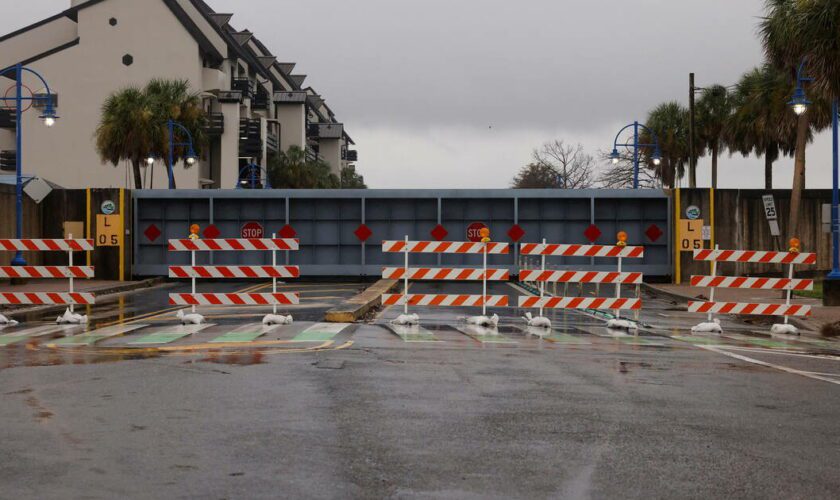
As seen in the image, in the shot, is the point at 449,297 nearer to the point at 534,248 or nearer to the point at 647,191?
the point at 534,248

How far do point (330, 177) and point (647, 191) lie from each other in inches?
2600

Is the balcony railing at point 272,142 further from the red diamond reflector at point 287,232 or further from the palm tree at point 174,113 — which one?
the red diamond reflector at point 287,232

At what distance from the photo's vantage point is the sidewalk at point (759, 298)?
18.8 metres

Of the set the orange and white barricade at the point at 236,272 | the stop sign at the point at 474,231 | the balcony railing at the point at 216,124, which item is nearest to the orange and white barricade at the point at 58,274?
the orange and white barricade at the point at 236,272

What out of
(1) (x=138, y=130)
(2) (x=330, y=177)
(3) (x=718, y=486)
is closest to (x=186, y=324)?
(3) (x=718, y=486)

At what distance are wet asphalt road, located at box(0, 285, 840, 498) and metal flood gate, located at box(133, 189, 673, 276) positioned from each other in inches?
944

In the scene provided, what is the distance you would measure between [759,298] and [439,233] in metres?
13.9

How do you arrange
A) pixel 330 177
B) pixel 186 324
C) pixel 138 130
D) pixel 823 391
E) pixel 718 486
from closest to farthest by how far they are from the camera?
1. pixel 718 486
2. pixel 823 391
3. pixel 186 324
4. pixel 138 130
5. pixel 330 177

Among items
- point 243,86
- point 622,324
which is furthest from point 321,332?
point 243,86

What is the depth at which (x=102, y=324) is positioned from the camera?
1781 cm

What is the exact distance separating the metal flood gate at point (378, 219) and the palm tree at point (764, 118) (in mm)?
8890

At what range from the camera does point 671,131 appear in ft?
215

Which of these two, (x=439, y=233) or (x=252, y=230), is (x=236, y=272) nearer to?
(x=439, y=233)

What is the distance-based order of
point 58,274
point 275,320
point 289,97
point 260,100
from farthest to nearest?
1. point 289,97
2. point 260,100
3. point 58,274
4. point 275,320
